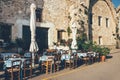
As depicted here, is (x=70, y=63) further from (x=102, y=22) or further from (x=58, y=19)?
(x=102, y=22)

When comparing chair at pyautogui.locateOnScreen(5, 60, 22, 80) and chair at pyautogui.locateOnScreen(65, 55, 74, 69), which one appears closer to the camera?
chair at pyautogui.locateOnScreen(5, 60, 22, 80)

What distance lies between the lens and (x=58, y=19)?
24141 millimetres

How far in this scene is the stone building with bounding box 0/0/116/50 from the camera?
65.8 feet

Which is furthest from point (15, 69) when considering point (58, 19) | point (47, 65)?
point (58, 19)

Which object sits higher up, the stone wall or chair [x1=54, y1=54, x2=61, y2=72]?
the stone wall

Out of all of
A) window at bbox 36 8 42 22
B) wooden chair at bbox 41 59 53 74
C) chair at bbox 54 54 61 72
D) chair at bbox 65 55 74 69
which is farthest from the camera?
window at bbox 36 8 42 22

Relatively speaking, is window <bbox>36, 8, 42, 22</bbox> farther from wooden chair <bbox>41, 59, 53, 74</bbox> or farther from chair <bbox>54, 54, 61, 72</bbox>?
wooden chair <bbox>41, 59, 53, 74</bbox>

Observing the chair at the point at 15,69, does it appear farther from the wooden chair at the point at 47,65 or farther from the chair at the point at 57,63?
the chair at the point at 57,63

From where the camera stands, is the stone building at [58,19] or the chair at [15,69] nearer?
the chair at [15,69]

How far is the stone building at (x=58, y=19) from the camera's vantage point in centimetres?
2006

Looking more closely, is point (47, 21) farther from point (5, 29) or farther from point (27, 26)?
point (5, 29)

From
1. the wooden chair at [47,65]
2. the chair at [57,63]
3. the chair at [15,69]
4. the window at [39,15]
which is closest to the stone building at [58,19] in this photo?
the window at [39,15]

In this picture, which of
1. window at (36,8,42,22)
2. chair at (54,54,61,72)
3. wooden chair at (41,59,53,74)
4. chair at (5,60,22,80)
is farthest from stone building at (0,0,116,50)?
chair at (5,60,22,80)

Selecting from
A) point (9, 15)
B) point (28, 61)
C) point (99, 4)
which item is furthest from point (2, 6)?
point (99, 4)
